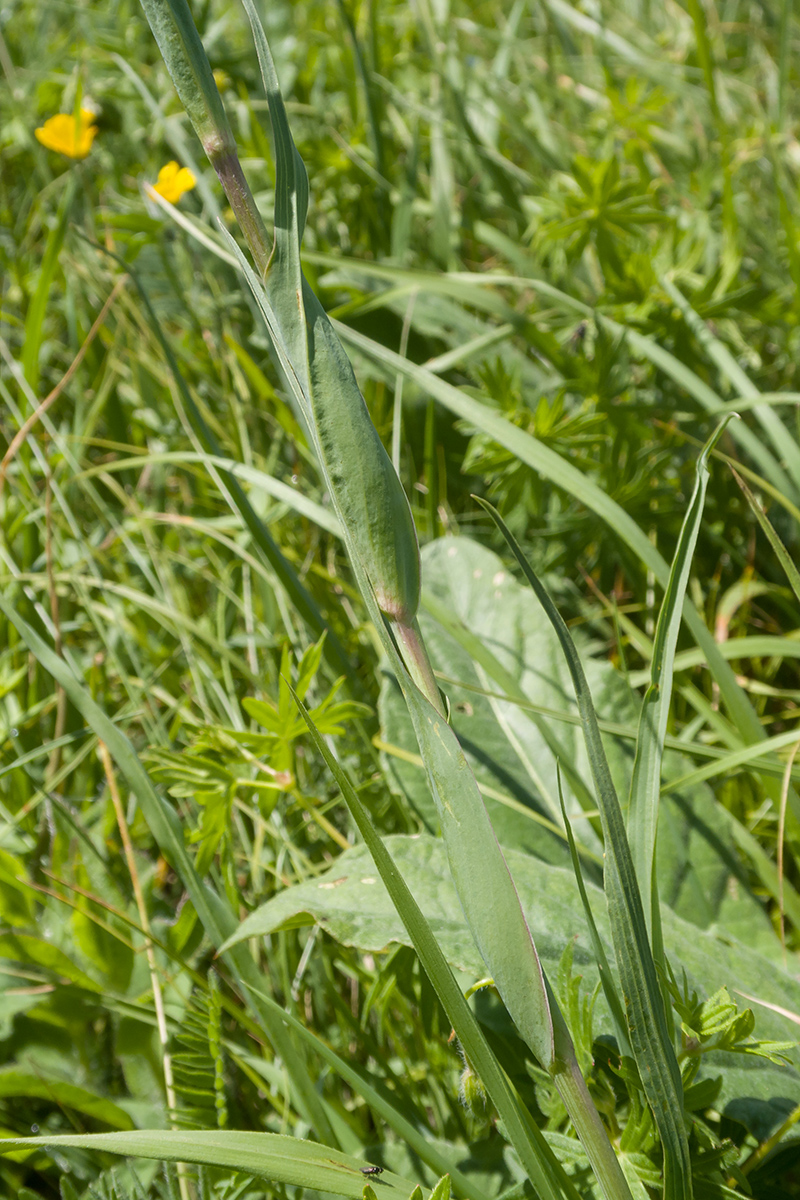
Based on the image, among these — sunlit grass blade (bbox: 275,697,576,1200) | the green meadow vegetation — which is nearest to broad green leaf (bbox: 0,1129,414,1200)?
the green meadow vegetation

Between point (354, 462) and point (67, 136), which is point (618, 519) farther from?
point (67, 136)

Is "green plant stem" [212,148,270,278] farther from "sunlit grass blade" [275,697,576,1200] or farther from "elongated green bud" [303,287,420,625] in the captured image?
"sunlit grass blade" [275,697,576,1200]

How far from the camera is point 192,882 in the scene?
3.10 ft

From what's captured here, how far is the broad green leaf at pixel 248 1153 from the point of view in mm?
618

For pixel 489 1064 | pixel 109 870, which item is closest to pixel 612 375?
pixel 109 870

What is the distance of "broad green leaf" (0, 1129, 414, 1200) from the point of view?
618mm

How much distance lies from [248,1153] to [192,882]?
33 centimetres

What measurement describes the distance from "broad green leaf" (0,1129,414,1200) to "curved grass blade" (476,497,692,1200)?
22cm

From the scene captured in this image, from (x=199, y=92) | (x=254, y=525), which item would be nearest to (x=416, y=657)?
(x=199, y=92)

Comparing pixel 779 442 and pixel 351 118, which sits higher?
pixel 351 118

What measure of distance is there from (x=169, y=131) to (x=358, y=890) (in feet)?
4.44

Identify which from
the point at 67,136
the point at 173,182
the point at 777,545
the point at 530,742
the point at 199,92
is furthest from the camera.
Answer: the point at 67,136

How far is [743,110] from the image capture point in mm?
2549

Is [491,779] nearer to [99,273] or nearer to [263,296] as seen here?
[263,296]
